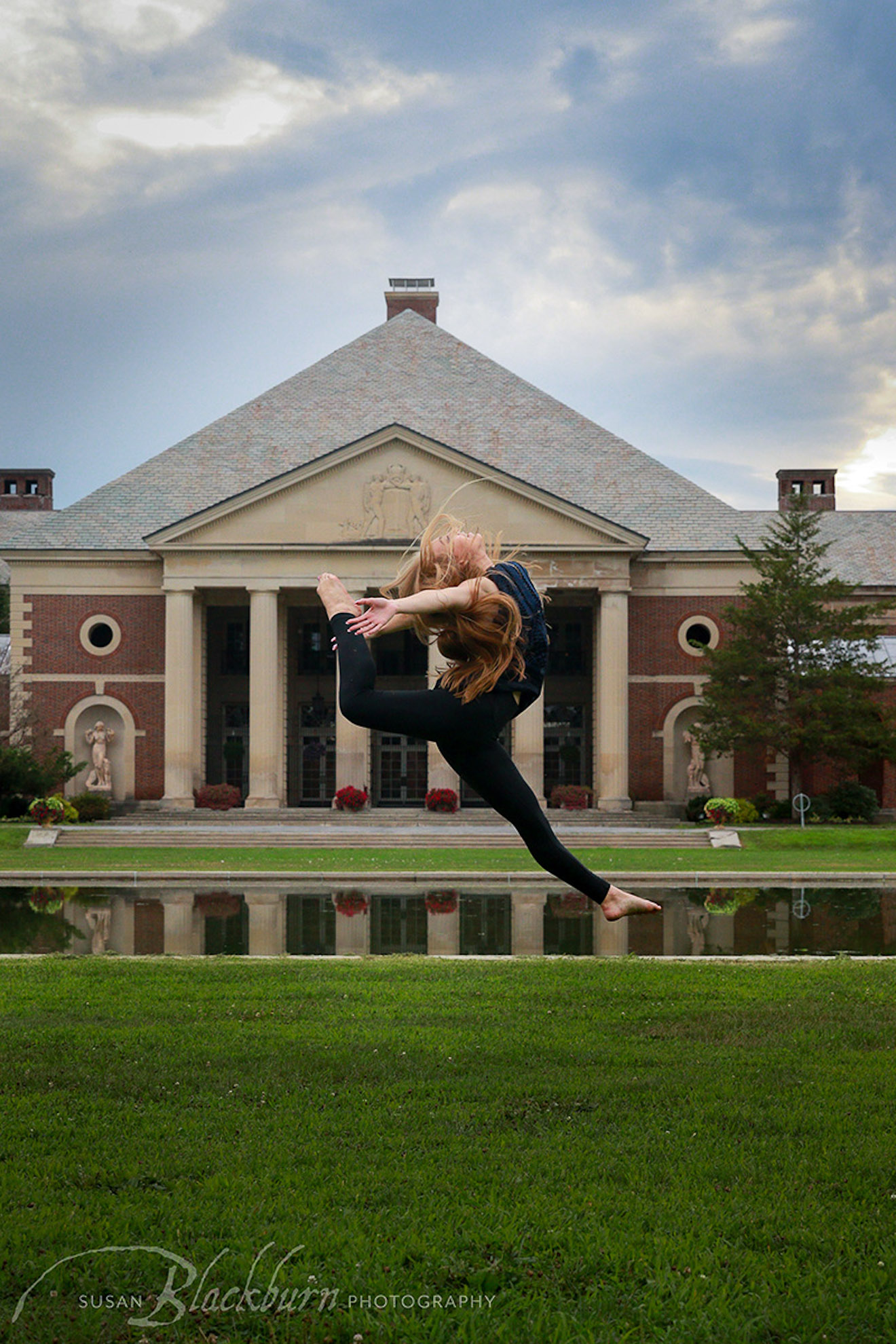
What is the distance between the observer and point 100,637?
4647cm

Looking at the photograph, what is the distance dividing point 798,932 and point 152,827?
2447 centimetres

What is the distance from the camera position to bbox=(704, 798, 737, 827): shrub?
38.2 metres

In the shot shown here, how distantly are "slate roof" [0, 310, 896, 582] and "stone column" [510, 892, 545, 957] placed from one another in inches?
1089

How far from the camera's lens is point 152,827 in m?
37.0

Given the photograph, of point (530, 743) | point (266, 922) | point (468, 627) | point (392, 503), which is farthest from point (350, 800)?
point (468, 627)

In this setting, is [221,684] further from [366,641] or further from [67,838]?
[366,641]

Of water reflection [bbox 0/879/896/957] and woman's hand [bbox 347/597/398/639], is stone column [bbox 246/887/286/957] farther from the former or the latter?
woman's hand [bbox 347/597/398/639]

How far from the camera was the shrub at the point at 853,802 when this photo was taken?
3922cm

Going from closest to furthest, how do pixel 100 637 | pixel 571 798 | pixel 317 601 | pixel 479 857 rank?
pixel 479 857
pixel 571 798
pixel 100 637
pixel 317 601

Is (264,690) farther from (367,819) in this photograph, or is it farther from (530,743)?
(530,743)

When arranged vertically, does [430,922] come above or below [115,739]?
below

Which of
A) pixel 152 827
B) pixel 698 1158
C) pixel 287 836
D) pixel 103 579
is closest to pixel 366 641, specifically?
pixel 698 1158

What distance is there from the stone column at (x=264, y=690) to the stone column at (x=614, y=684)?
11363mm

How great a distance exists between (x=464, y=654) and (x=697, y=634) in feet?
137
